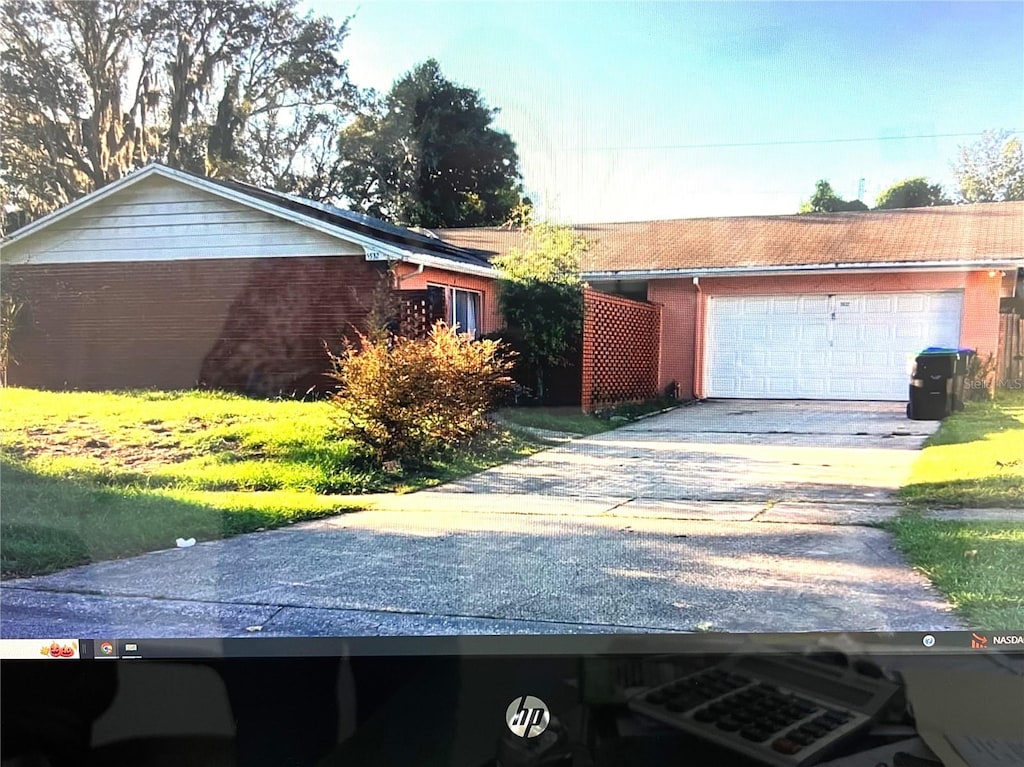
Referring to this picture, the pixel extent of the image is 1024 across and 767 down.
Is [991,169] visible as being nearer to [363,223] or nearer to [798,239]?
[798,239]

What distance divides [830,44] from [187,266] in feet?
4.29

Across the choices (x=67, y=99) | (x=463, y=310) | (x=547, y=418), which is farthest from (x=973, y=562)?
(x=67, y=99)

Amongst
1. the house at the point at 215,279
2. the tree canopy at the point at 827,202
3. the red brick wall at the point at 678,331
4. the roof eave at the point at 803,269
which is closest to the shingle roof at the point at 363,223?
the house at the point at 215,279

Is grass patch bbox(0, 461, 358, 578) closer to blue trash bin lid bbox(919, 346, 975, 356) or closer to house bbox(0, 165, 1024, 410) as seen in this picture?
house bbox(0, 165, 1024, 410)

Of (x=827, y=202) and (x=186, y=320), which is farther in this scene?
(x=186, y=320)

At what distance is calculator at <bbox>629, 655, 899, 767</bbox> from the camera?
132cm

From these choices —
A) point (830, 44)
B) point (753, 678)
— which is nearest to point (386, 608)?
point (753, 678)

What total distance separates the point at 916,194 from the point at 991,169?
0.43 ft

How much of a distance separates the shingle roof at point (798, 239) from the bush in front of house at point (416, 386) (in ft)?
0.69

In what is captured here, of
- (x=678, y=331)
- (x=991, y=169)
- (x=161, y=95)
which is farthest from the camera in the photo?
(x=678, y=331)

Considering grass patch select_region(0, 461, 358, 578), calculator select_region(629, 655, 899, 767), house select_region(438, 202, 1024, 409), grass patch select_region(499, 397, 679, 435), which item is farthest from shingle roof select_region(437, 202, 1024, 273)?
calculator select_region(629, 655, 899, 767)

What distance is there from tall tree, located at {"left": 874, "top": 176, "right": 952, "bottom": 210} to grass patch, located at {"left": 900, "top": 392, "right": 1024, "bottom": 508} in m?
0.38

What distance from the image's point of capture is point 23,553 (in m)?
1.45

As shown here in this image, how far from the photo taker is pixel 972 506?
4.19ft
